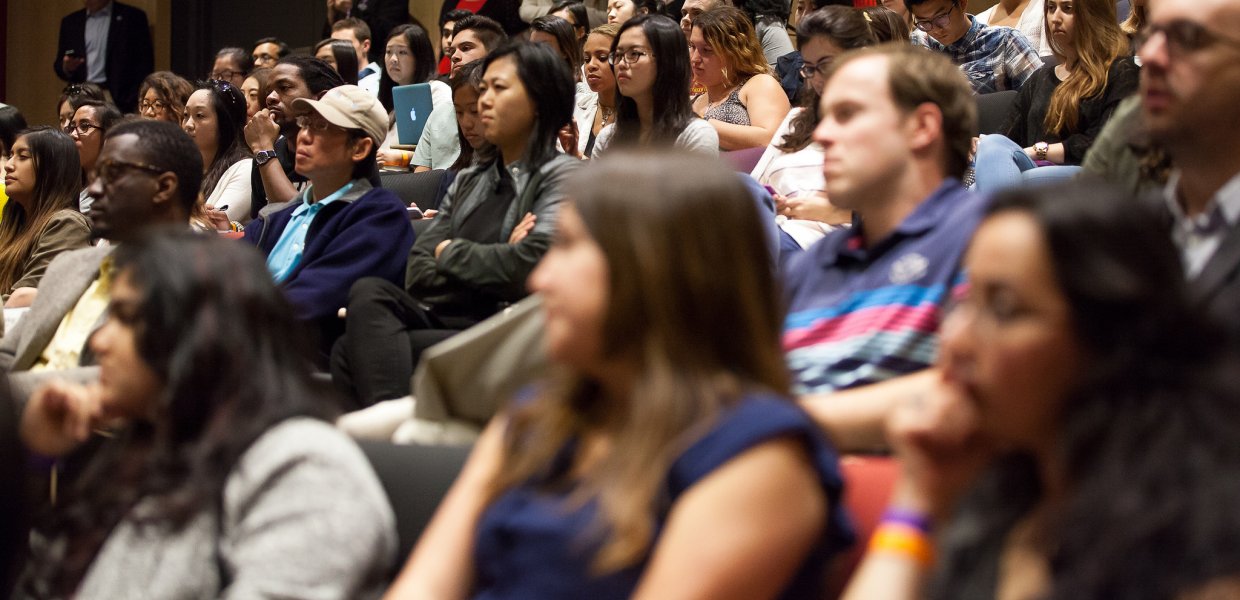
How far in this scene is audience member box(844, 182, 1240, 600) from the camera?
1.02 metres

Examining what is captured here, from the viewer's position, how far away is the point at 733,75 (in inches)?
179

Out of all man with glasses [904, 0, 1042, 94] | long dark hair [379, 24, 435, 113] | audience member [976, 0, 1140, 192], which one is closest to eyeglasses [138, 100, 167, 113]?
long dark hair [379, 24, 435, 113]

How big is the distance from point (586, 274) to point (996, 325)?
395mm

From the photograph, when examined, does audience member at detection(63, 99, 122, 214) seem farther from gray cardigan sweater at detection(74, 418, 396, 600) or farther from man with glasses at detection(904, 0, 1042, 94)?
gray cardigan sweater at detection(74, 418, 396, 600)

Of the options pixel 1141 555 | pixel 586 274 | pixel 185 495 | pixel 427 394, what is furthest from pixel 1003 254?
pixel 427 394

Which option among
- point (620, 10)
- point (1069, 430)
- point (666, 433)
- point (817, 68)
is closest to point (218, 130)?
point (620, 10)

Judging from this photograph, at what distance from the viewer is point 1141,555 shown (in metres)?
1.01

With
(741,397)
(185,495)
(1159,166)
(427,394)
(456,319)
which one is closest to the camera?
(741,397)

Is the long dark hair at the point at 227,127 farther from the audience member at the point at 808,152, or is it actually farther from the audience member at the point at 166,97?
the audience member at the point at 808,152

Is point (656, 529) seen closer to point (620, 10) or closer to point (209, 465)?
point (209, 465)

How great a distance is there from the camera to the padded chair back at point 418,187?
4660 millimetres

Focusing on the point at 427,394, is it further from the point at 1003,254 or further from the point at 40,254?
the point at 40,254

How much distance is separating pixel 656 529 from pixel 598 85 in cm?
353

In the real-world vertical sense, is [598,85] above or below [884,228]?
below
